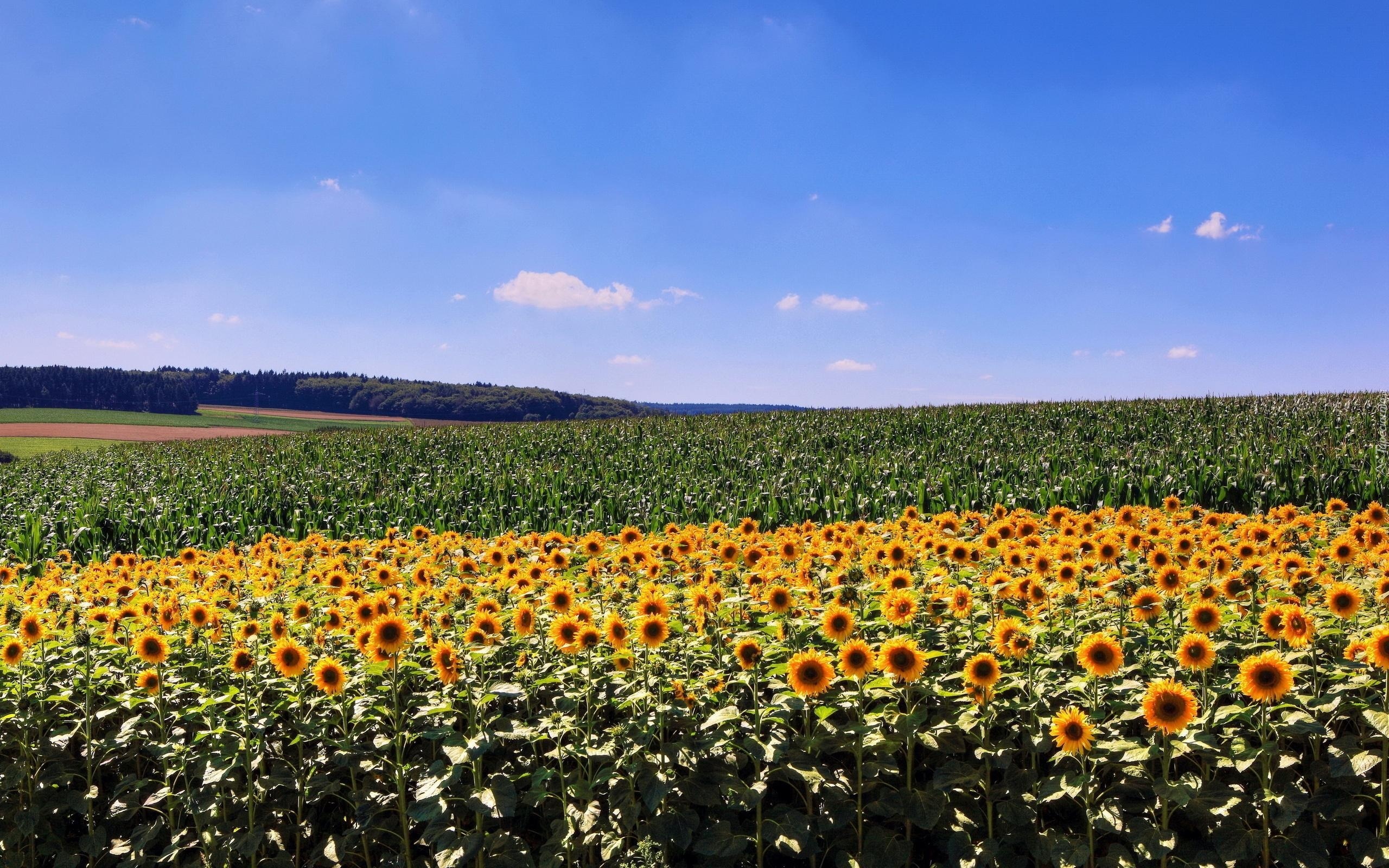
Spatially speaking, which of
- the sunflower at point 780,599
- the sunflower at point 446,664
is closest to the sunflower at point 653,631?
the sunflower at point 780,599

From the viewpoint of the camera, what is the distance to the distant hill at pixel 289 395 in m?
97.9

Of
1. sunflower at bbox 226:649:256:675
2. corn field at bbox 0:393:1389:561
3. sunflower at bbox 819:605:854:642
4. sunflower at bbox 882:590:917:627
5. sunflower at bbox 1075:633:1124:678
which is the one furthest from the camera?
corn field at bbox 0:393:1389:561

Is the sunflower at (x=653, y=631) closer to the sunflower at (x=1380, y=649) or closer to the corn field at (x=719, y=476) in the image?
the sunflower at (x=1380, y=649)

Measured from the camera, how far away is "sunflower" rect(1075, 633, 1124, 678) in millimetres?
3285

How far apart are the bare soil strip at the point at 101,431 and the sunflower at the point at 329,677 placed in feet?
204

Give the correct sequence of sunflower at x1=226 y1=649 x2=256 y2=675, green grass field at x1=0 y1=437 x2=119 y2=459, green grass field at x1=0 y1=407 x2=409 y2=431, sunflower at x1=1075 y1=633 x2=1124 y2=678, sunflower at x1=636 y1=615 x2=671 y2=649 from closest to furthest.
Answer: sunflower at x1=1075 y1=633 x2=1124 y2=678 → sunflower at x1=636 y1=615 x2=671 y2=649 → sunflower at x1=226 y1=649 x2=256 y2=675 → green grass field at x1=0 y1=437 x2=119 y2=459 → green grass field at x1=0 y1=407 x2=409 y2=431

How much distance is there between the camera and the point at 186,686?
432cm

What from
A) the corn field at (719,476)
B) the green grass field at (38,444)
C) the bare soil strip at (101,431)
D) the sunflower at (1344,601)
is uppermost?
the sunflower at (1344,601)

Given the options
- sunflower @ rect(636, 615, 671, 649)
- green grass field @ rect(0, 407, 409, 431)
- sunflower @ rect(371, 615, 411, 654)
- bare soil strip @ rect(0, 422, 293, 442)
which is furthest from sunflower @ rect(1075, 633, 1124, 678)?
green grass field @ rect(0, 407, 409, 431)

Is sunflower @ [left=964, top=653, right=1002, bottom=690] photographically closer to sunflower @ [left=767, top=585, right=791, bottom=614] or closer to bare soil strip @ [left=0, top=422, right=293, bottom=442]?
sunflower @ [left=767, top=585, right=791, bottom=614]

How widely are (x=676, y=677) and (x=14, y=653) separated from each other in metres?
3.34

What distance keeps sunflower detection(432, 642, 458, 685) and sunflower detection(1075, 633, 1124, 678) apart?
263 centimetres

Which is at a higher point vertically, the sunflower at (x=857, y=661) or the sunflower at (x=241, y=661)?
the sunflower at (x=857, y=661)

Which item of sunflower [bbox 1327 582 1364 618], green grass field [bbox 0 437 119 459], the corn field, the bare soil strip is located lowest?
green grass field [bbox 0 437 119 459]
